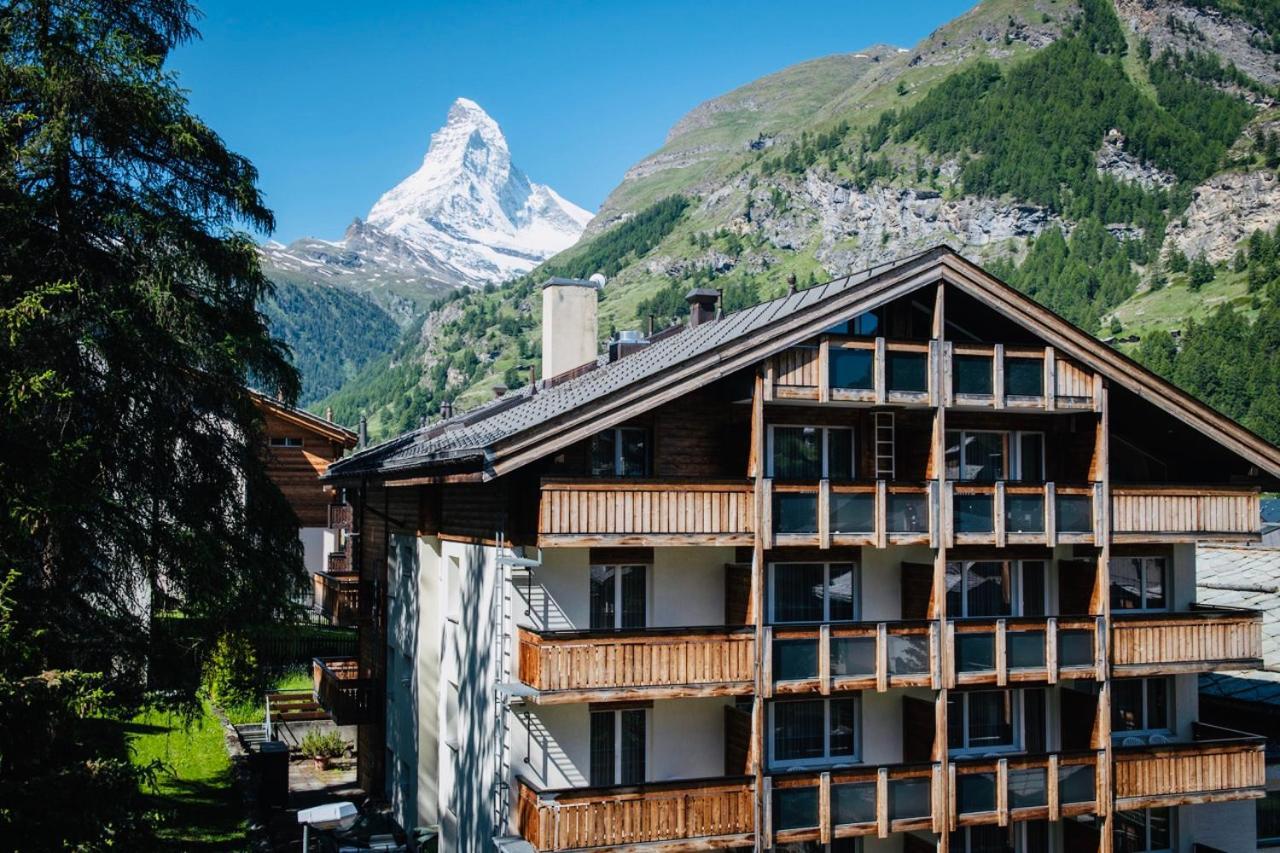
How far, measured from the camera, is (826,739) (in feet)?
63.6

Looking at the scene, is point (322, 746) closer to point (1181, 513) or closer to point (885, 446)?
point (885, 446)

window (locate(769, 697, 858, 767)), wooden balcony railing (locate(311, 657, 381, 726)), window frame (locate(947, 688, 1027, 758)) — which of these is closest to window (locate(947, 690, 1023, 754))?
window frame (locate(947, 688, 1027, 758))

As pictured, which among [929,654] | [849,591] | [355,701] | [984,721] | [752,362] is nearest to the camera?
[752,362]

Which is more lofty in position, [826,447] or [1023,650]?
[826,447]

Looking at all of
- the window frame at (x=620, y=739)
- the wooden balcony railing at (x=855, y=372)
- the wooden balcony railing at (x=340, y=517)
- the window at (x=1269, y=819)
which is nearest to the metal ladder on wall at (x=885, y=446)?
the wooden balcony railing at (x=855, y=372)

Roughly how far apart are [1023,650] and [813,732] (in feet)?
12.1

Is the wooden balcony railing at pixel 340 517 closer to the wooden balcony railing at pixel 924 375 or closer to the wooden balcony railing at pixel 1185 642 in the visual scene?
the wooden balcony railing at pixel 924 375

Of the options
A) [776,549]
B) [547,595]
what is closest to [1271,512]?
[776,549]

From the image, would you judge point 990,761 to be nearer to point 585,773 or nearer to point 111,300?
point 585,773

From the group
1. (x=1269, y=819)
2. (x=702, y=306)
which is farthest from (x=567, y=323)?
(x=1269, y=819)

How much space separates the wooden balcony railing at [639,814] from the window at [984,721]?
15.0ft

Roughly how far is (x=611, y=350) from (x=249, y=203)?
8.80m

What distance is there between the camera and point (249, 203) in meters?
20.6

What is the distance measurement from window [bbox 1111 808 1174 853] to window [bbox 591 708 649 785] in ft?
30.2
